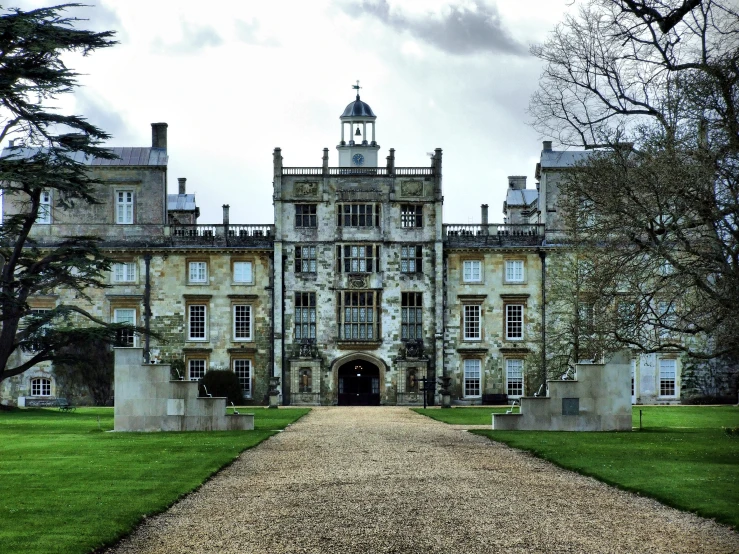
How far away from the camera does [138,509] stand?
14164 millimetres

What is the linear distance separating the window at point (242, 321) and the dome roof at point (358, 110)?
1622 centimetres

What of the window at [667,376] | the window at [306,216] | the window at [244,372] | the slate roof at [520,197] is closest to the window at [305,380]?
the window at [244,372]

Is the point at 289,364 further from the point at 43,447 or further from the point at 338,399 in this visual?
the point at 43,447

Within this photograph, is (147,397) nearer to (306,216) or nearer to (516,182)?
(306,216)

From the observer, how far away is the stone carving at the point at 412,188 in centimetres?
5838

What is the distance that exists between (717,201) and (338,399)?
36.7m

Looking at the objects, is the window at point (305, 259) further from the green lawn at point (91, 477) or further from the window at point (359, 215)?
the green lawn at point (91, 477)

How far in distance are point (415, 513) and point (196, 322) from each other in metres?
45.1

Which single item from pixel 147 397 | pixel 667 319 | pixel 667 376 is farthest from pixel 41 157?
pixel 667 376

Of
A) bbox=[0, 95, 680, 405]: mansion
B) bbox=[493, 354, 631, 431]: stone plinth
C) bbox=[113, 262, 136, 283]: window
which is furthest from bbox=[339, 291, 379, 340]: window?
bbox=[493, 354, 631, 431]: stone plinth

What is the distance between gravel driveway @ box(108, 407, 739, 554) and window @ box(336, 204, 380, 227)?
36943 millimetres

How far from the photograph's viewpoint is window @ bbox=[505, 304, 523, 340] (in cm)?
5847

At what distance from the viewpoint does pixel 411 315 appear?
5812cm

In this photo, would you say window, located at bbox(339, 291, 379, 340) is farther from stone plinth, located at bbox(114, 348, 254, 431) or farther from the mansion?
stone plinth, located at bbox(114, 348, 254, 431)
